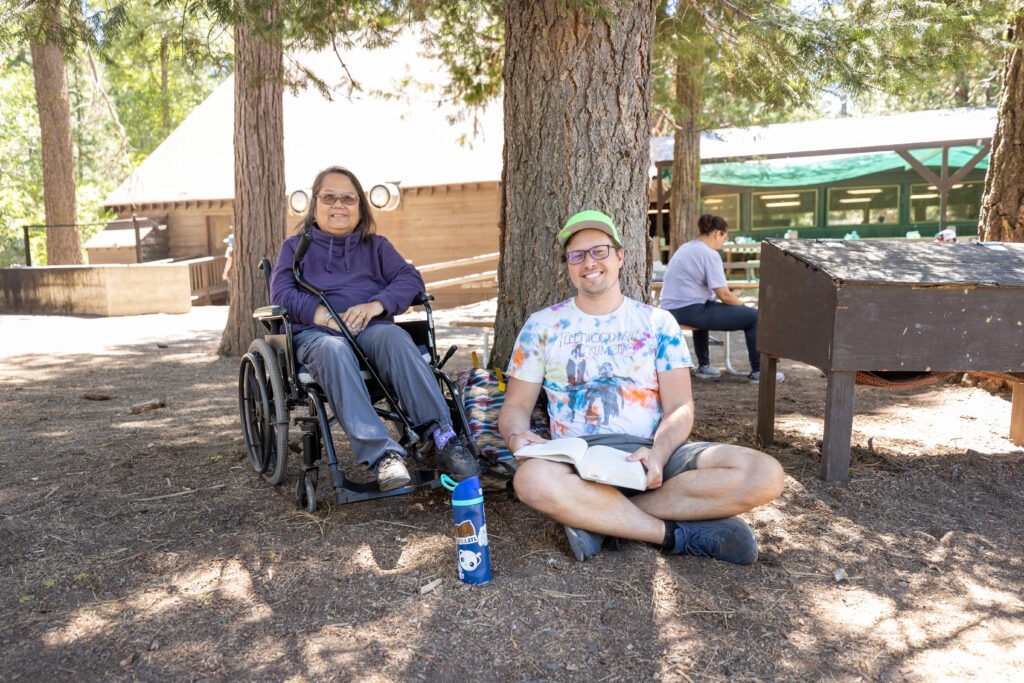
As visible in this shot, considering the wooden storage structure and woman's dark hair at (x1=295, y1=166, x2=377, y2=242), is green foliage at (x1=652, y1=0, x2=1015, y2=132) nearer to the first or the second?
the wooden storage structure

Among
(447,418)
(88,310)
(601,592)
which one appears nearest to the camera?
(601,592)

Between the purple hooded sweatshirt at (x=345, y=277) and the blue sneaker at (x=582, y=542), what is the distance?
4.28 ft

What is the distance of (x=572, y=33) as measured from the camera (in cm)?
399

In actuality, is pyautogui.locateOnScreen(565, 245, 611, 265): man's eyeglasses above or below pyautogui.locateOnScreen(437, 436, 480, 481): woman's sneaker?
above

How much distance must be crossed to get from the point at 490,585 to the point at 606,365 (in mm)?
902

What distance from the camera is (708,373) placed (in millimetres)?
7340

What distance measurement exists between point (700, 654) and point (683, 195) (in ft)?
32.5

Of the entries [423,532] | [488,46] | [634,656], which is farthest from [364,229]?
[488,46]

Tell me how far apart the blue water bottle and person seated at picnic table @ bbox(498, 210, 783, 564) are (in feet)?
0.74

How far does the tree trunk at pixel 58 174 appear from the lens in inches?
601

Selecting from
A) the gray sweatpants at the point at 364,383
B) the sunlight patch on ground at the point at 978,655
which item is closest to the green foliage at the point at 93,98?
the gray sweatpants at the point at 364,383

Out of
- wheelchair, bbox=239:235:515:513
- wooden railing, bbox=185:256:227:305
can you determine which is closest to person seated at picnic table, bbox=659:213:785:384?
wheelchair, bbox=239:235:515:513

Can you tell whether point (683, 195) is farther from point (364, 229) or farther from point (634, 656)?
point (634, 656)

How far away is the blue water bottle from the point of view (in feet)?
9.53
